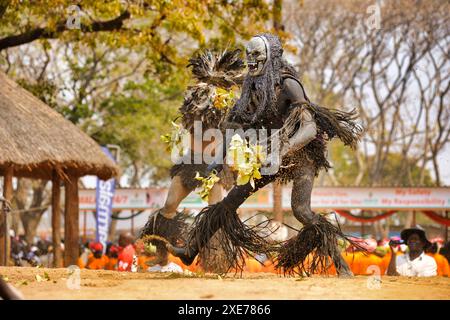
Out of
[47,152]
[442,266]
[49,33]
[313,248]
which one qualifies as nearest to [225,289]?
[313,248]

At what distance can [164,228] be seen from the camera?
32.6 feet

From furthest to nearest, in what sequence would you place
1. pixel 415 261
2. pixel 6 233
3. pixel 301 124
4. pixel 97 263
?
1. pixel 97 263
2. pixel 6 233
3. pixel 415 261
4. pixel 301 124

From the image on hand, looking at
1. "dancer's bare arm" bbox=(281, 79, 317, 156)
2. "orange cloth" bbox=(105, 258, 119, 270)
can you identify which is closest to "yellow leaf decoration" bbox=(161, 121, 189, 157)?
"dancer's bare arm" bbox=(281, 79, 317, 156)

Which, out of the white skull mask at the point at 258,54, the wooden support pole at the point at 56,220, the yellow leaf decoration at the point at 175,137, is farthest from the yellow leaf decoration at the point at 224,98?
the wooden support pole at the point at 56,220

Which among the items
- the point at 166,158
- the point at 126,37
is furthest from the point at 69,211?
the point at 166,158

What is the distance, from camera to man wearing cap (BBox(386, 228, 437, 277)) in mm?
11625

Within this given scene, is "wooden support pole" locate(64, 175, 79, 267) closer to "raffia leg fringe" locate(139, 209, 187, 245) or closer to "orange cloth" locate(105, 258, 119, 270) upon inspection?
"orange cloth" locate(105, 258, 119, 270)

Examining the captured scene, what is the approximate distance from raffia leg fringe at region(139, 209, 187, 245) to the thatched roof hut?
521 centimetres

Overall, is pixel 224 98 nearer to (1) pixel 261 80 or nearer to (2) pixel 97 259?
(1) pixel 261 80

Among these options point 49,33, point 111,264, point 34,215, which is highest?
point 49,33

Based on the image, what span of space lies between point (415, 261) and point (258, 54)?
502 centimetres

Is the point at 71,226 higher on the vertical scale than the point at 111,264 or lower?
higher

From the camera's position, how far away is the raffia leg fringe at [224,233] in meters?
7.95
